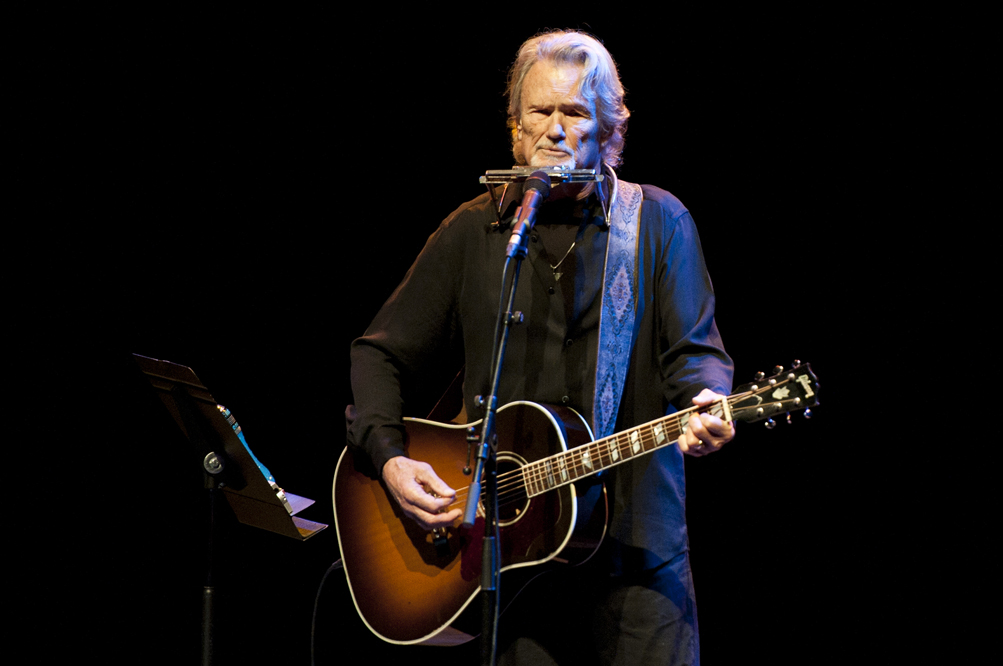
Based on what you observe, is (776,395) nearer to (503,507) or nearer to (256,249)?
(503,507)

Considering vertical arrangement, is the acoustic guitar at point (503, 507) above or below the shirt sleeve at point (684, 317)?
below

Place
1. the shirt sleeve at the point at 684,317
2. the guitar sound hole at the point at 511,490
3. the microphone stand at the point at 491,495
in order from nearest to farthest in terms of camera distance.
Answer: the microphone stand at the point at 491,495 → the shirt sleeve at the point at 684,317 → the guitar sound hole at the point at 511,490

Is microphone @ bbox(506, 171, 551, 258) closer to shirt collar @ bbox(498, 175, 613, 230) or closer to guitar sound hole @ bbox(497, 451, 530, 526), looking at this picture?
shirt collar @ bbox(498, 175, 613, 230)

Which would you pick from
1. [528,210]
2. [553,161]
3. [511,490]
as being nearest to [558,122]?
[553,161]

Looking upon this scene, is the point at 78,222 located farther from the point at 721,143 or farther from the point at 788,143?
the point at 788,143

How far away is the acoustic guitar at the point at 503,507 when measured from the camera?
6.80ft

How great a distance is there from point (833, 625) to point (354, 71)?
3201mm

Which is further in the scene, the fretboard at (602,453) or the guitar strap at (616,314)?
the guitar strap at (616,314)

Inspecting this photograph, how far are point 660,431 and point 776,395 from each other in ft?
1.03

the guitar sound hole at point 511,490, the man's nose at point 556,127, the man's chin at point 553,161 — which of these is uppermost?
the man's nose at point 556,127

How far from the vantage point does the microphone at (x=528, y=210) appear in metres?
1.99

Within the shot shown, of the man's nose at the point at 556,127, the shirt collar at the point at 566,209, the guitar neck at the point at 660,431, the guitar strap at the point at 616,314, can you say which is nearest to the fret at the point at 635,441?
the guitar neck at the point at 660,431

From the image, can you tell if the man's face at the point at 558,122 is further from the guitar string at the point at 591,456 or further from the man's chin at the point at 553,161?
the guitar string at the point at 591,456

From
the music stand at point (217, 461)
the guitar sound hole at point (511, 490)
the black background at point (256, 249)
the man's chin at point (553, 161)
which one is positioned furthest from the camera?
the black background at point (256, 249)
